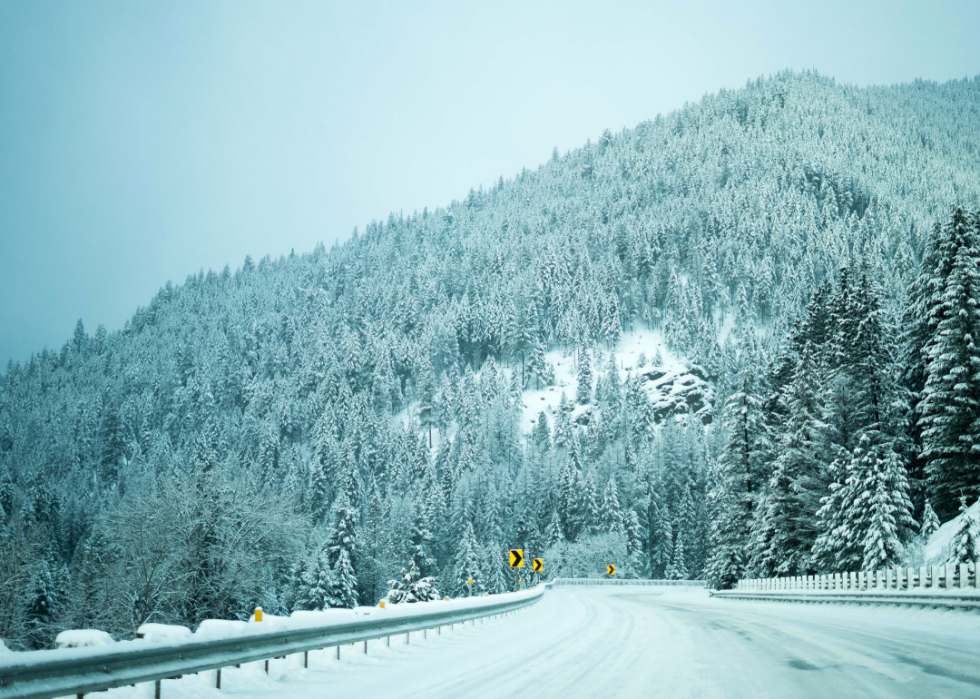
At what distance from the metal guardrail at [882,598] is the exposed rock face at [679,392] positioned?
122366mm

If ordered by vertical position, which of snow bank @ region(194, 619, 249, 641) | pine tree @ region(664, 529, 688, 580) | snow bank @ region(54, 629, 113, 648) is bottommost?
pine tree @ region(664, 529, 688, 580)

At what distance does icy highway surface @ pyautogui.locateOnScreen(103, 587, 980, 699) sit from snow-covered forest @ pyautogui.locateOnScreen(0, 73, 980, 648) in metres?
18.4

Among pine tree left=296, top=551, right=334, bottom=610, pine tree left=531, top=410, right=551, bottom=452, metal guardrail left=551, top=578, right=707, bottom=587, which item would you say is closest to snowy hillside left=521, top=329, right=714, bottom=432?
pine tree left=531, top=410, right=551, bottom=452

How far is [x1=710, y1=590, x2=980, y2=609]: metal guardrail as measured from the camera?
17.2m

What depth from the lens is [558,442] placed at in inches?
5650

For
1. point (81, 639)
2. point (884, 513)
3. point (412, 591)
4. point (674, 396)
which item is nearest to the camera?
point (81, 639)

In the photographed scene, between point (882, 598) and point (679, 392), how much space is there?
140 meters

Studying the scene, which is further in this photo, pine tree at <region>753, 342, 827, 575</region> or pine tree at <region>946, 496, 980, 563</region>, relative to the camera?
pine tree at <region>753, 342, 827, 575</region>

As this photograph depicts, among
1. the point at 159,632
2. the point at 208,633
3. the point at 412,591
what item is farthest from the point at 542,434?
the point at 159,632

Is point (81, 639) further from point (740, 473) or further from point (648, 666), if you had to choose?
point (740, 473)

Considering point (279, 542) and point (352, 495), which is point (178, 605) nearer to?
point (279, 542)

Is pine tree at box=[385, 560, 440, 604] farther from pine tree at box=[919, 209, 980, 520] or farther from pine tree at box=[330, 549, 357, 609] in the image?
pine tree at box=[919, 209, 980, 520]

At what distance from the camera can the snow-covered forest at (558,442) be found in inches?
1310

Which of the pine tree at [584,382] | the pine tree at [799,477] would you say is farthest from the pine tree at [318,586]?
the pine tree at [584,382]
